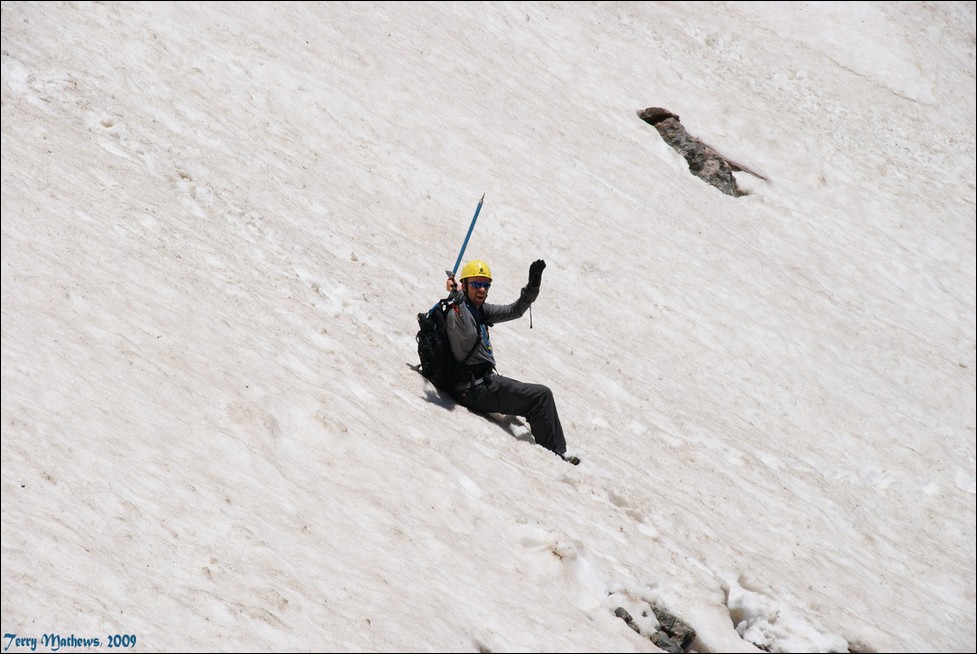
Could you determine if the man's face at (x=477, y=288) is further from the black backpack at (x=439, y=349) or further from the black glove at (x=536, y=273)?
the black glove at (x=536, y=273)

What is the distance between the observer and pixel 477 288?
416 inches

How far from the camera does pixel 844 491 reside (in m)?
14.6

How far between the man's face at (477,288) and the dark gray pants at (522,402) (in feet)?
2.86

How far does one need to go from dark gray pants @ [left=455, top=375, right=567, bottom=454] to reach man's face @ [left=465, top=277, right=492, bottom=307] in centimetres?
87

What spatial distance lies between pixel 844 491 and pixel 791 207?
1170 cm

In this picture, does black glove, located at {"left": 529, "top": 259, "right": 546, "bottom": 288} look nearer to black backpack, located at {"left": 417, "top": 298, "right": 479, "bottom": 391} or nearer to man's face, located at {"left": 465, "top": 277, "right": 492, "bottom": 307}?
man's face, located at {"left": 465, "top": 277, "right": 492, "bottom": 307}

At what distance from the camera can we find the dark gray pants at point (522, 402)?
10336 millimetres

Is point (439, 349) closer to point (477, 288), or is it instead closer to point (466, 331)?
point (466, 331)

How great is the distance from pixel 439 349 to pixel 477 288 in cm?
80

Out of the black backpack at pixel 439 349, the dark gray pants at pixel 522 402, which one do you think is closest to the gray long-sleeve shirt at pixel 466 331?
the black backpack at pixel 439 349

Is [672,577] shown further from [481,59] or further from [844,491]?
[481,59]

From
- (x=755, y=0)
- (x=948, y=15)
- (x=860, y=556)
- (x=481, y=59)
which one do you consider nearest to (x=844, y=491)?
(x=860, y=556)

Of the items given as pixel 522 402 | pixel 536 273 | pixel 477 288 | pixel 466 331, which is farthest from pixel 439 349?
pixel 536 273

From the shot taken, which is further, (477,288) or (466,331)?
(477,288)
